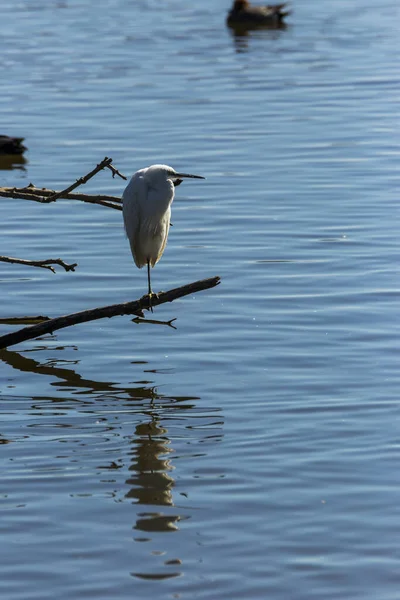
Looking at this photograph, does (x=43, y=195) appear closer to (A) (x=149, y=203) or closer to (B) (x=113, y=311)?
(A) (x=149, y=203)

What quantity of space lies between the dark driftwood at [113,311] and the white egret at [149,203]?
0.74 m

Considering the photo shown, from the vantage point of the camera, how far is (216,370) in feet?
30.5

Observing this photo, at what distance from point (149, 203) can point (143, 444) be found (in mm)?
2233

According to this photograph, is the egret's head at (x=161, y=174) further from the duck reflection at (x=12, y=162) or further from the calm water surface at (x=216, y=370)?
the duck reflection at (x=12, y=162)

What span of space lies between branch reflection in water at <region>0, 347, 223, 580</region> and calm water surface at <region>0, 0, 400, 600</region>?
18mm

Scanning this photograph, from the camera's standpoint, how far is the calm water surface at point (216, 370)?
637cm

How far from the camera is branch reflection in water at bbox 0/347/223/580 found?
6.62 m

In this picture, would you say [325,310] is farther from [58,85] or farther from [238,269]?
[58,85]

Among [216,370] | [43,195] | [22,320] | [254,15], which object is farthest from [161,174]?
[254,15]

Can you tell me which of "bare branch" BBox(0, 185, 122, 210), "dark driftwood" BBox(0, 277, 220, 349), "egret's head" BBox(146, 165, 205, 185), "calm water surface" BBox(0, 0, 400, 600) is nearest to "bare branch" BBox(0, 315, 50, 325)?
"calm water surface" BBox(0, 0, 400, 600)

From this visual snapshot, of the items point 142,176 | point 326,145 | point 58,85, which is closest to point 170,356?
point 142,176

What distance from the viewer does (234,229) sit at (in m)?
13.4

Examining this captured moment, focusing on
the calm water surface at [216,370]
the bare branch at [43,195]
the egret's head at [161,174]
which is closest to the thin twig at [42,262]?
the bare branch at [43,195]

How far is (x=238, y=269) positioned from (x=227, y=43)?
19.1 meters
